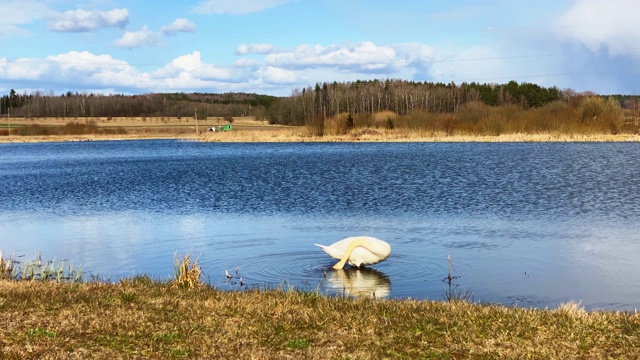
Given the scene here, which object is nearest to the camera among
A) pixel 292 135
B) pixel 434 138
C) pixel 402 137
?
pixel 434 138

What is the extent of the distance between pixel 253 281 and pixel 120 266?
4.17m

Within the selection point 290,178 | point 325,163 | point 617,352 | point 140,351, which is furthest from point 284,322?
point 325,163

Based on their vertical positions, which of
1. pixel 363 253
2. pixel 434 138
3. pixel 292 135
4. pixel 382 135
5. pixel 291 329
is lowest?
pixel 363 253

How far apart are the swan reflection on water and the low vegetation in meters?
2.58

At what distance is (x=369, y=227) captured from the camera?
905 inches

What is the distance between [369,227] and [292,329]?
45.1 feet

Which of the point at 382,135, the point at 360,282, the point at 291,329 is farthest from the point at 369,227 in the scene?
the point at 382,135

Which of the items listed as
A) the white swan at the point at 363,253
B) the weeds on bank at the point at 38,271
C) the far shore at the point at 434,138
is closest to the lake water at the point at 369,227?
the white swan at the point at 363,253

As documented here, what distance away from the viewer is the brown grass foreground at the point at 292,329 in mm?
8312

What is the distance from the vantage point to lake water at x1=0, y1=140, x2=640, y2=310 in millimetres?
15258

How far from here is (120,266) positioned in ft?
57.6

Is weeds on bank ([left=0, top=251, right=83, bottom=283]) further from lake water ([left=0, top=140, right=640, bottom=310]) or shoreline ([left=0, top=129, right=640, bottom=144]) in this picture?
shoreline ([left=0, top=129, right=640, bottom=144])

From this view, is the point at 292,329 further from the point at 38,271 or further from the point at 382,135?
the point at 382,135

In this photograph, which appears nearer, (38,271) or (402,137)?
(38,271)
